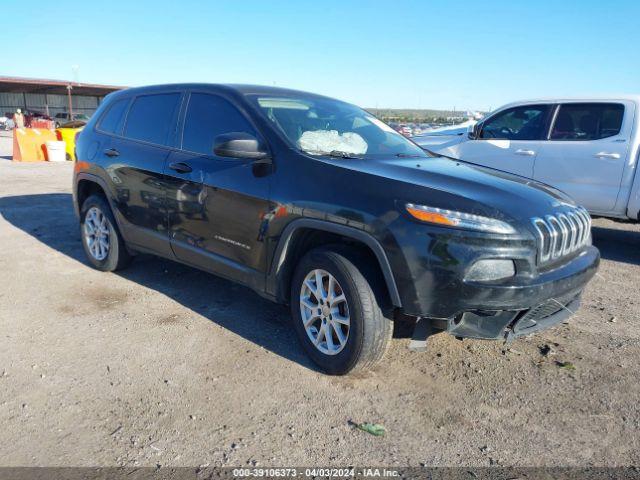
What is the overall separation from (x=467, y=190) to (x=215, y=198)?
5.76ft

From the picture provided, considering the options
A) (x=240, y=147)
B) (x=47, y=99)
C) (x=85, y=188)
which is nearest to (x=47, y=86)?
(x=47, y=99)

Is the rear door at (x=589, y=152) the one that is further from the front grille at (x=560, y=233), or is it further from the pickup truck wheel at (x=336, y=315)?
the pickup truck wheel at (x=336, y=315)

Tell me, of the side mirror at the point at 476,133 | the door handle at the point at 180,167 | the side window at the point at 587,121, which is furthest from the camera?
the side mirror at the point at 476,133

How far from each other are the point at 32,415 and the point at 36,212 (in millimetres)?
6127

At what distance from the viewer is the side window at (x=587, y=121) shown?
20.3ft

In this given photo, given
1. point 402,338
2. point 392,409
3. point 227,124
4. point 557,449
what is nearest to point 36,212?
point 227,124

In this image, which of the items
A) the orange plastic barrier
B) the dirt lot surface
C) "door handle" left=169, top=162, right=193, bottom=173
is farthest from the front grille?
the orange plastic barrier

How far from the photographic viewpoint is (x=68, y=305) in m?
4.34

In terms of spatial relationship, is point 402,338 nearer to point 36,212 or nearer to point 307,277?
point 307,277

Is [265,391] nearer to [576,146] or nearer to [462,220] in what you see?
[462,220]

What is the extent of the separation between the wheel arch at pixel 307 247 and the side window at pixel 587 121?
4.59m

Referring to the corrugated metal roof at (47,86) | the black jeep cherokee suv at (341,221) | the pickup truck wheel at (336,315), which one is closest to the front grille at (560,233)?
the black jeep cherokee suv at (341,221)

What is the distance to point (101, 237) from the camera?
511 cm

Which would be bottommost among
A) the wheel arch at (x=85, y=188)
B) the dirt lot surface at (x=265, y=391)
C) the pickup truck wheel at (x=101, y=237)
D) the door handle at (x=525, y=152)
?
the dirt lot surface at (x=265, y=391)
